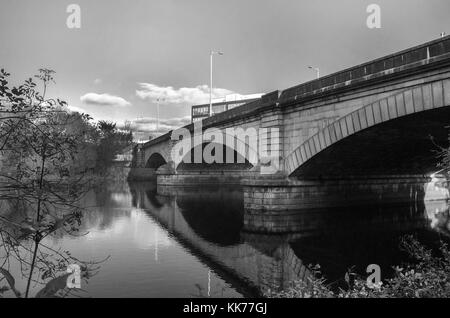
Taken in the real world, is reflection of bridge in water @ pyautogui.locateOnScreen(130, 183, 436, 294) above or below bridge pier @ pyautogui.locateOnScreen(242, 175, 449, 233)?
below

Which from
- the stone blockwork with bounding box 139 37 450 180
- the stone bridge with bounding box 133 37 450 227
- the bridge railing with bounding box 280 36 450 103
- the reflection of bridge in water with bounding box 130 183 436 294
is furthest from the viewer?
the stone bridge with bounding box 133 37 450 227

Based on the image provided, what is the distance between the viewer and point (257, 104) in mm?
25531

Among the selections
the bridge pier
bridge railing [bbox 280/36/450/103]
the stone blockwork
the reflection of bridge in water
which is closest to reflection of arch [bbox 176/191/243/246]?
the reflection of bridge in water

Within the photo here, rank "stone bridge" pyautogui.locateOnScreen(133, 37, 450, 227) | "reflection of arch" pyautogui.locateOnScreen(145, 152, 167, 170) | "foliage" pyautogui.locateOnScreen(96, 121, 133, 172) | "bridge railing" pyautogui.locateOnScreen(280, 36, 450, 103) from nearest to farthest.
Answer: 1. "bridge railing" pyautogui.locateOnScreen(280, 36, 450, 103)
2. "stone bridge" pyautogui.locateOnScreen(133, 37, 450, 227)
3. "reflection of arch" pyautogui.locateOnScreen(145, 152, 167, 170)
4. "foliage" pyautogui.locateOnScreen(96, 121, 133, 172)

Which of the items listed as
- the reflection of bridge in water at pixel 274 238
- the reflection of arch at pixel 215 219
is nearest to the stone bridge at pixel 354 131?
the reflection of bridge in water at pixel 274 238

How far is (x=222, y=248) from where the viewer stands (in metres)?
16.2

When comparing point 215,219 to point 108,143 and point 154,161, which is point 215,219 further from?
point 108,143

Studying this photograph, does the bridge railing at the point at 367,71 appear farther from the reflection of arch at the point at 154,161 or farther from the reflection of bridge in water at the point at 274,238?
the reflection of arch at the point at 154,161

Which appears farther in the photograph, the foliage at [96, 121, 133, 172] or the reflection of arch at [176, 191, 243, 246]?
the foliage at [96, 121, 133, 172]

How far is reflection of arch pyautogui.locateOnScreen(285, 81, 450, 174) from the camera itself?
14195 millimetres

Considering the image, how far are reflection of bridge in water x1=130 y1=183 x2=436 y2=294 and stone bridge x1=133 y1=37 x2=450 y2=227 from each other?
170 cm

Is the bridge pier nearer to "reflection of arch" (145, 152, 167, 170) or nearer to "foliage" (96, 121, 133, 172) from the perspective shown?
"reflection of arch" (145, 152, 167, 170)

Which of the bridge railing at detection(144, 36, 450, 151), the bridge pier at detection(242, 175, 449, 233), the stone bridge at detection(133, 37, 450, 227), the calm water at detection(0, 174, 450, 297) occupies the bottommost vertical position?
the calm water at detection(0, 174, 450, 297)
